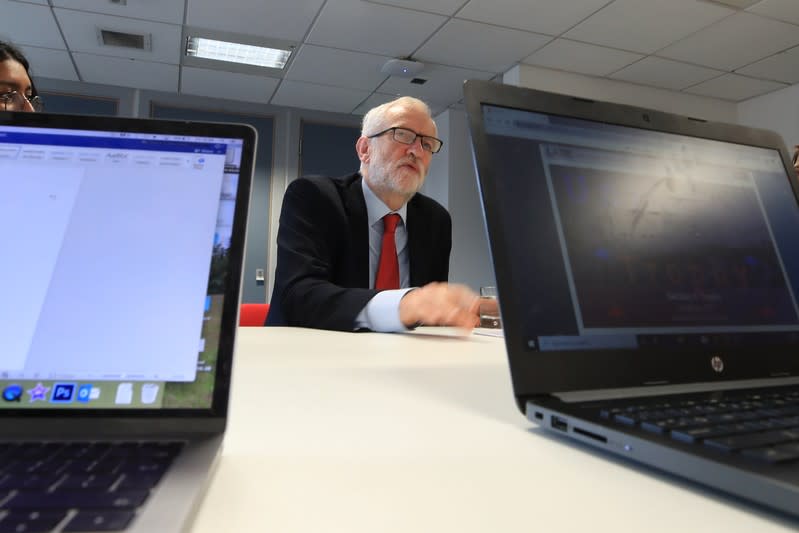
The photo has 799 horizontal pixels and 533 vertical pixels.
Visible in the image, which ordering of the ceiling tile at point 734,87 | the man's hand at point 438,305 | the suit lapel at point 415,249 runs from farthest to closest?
the ceiling tile at point 734,87 → the suit lapel at point 415,249 → the man's hand at point 438,305

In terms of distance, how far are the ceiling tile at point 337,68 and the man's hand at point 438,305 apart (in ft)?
8.82

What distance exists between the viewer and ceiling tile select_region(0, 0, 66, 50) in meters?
2.75

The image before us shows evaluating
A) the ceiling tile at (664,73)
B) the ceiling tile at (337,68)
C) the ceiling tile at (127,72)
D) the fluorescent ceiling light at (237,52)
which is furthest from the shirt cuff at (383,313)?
the ceiling tile at (127,72)

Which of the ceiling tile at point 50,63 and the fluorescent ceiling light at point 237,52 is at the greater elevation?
the ceiling tile at point 50,63

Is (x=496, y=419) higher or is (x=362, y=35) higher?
(x=362, y=35)

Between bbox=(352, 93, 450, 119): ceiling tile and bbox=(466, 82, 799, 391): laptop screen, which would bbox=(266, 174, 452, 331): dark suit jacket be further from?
bbox=(352, 93, 450, 119): ceiling tile

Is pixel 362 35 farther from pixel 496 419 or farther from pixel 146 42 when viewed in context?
pixel 496 419

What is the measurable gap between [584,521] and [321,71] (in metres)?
3.64

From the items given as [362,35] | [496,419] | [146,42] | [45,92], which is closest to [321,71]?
[362,35]

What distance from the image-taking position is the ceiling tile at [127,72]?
341cm

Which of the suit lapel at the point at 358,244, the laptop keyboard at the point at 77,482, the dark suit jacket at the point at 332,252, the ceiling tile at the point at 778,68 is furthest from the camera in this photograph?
the ceiling tile at the point at 778,68

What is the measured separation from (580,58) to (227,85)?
251cm

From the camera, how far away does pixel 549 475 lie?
0.31m

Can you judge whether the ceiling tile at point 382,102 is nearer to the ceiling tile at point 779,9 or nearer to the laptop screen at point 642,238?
the ceiling tile at point 779,9
